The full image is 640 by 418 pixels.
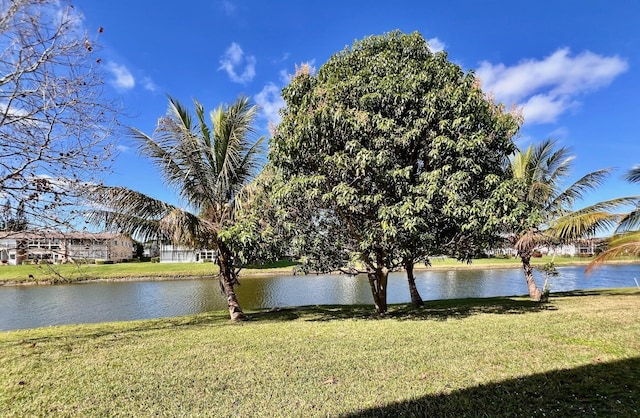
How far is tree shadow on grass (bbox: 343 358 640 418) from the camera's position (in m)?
3.30

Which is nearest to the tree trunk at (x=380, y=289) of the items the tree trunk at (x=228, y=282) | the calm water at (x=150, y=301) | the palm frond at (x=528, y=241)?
the tree trunk at (x=228, y=282)

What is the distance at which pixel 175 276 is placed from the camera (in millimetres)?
32531

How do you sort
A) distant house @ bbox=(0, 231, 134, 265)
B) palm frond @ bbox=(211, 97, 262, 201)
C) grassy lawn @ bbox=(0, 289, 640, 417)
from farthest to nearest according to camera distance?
palm frond @ bbox=(211, 97, 262, 201), distant house @ bbox=(0, 231, 134, 265), grassy lawn @ bbox=(0, 289, 640, 417)

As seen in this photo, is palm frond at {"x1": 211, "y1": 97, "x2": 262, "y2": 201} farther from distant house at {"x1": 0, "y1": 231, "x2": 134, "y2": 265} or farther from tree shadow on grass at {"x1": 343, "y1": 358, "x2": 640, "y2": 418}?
tree shadow on grass at {"x1": 343, "y1": 358, "x2": 640, "y2": 418}

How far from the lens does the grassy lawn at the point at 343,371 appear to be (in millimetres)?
3570

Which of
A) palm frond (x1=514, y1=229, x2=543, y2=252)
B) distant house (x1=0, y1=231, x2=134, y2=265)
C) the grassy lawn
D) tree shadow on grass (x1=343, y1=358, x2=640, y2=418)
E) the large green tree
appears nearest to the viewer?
tree shadow on grass (x1=343, y1=358, x2=640, y2=418)

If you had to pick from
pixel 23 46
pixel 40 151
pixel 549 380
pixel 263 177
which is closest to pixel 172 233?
pixel 263 177

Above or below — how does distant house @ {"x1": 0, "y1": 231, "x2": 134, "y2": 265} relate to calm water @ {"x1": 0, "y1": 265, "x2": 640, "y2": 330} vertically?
above

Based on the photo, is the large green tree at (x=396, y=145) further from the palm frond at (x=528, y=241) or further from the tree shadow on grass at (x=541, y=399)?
the palm frond at (x=528, y=241)

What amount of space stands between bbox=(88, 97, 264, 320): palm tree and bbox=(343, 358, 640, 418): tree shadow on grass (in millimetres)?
6606

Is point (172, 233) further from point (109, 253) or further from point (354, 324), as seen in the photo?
point (354, 324)

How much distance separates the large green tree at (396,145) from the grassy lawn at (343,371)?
2.25 m

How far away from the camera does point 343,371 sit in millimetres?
4582

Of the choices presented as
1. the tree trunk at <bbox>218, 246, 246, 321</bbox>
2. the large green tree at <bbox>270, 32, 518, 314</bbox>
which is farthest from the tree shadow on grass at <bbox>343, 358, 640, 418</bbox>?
the tree trunk at <bbox>218, 246, 246, 321</bbox>
